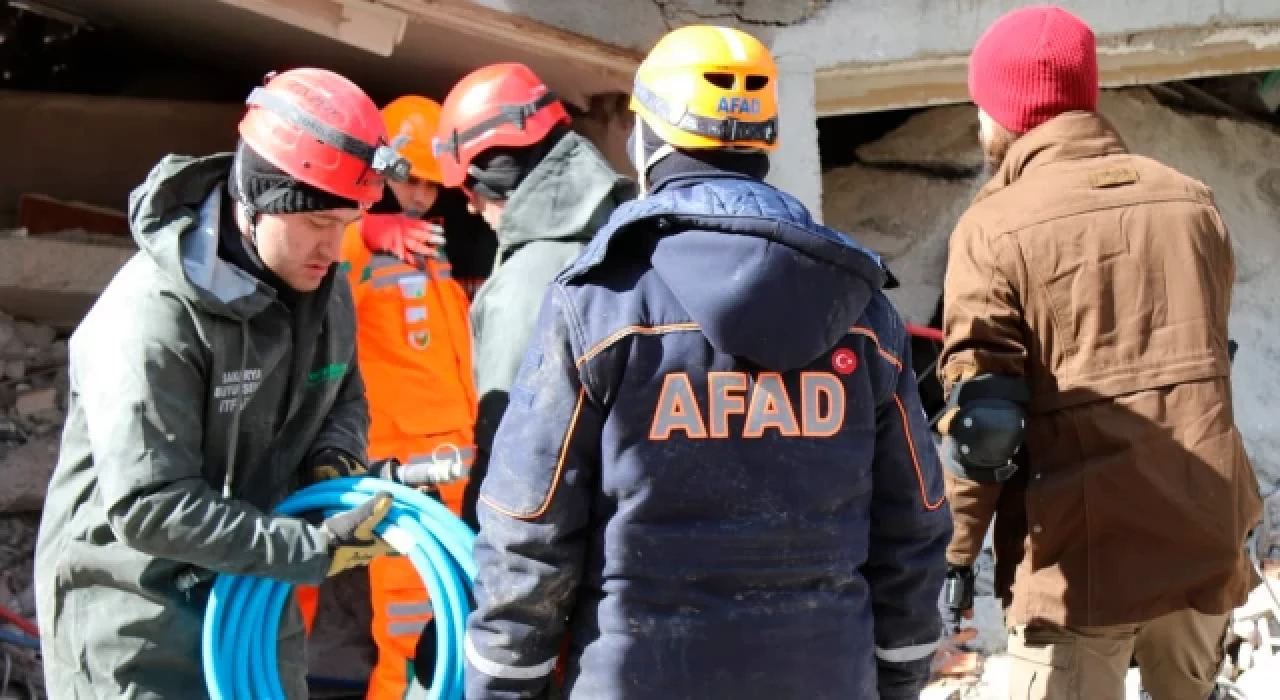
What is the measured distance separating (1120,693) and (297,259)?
209 cm

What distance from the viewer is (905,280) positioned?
19.0 ft

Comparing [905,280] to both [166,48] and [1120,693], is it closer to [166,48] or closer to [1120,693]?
[1120,693]

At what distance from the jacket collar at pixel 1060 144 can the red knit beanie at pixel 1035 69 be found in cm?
4

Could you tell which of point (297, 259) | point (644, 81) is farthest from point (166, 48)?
point (644, 81)

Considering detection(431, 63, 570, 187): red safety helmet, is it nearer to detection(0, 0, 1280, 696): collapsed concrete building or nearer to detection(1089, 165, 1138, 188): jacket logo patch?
detection(0, 0, 1280, 696): collapsed concrete building

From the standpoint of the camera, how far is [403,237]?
4070 mm

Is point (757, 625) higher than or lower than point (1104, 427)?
lower

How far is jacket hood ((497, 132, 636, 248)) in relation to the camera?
325 centimetres

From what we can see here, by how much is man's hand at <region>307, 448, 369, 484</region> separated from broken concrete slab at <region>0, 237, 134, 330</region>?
2.61 m

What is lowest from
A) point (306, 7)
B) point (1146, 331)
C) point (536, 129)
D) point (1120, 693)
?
point (1120, 693)

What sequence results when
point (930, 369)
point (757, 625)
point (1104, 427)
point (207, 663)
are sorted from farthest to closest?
point (930, 369), point (1104, 427), point (207, 663), point (757, 625)

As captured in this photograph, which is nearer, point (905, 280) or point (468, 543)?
point (468, 543)

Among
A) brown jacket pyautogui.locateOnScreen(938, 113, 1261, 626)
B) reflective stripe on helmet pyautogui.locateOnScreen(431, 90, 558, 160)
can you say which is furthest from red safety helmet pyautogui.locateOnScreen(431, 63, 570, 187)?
brown jacket pyautogui.locateOnScreen(938, 113, 1261, 626)

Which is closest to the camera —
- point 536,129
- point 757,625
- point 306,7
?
point 757,625
